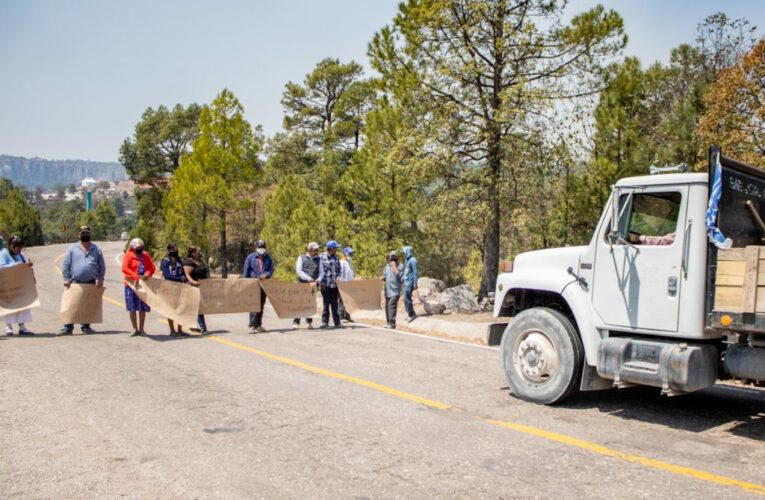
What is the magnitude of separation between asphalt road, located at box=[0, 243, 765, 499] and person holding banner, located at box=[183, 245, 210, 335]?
2.79m

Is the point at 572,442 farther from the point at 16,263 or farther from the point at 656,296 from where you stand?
the point at 16,263

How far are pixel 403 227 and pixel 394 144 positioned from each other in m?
5.55

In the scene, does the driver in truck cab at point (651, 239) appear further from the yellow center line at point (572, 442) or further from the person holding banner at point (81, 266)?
the person holding banner at point (81, 266)

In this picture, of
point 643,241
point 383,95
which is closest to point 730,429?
point 643,241

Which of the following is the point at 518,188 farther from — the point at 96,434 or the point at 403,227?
the point at 96,434

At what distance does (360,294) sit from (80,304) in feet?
19.3

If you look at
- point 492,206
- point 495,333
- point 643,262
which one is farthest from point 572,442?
point 492,206

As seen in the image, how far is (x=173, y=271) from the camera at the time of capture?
12.6 metres

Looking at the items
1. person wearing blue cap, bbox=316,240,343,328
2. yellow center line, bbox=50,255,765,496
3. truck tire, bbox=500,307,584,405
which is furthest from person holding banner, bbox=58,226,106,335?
truck tire, bbox=500,307,584,405

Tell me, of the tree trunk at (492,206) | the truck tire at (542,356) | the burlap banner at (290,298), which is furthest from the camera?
the tree trunk at (492,206)

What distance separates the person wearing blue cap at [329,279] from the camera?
45.1 feet

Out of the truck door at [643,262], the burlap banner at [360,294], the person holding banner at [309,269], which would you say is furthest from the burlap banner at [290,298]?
the truck door at [643,262]

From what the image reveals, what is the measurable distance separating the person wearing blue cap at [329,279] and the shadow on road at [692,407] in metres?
7.06

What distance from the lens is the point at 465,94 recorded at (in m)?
17.2
